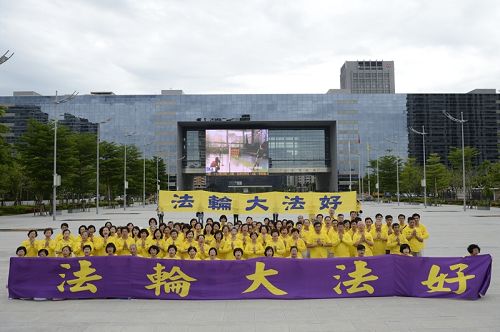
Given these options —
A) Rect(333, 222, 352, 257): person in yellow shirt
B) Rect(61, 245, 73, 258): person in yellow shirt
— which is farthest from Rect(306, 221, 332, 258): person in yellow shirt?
Rect(61, 245, 73, 258): person in yellow shirt

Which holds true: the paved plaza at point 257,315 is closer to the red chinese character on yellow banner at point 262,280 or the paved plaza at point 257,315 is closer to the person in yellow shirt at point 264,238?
the red chinese character on yellow banner at point 262,280

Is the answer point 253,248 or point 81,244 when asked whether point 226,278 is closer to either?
point 253,248

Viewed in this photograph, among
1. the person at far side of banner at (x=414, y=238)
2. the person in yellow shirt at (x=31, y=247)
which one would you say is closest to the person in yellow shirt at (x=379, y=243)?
the person at far side of banner at (x=414, y=238)

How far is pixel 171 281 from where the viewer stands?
30.2ft

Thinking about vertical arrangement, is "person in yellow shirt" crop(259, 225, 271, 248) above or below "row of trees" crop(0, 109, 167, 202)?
below

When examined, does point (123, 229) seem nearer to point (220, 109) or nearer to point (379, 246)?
point (379, 246)

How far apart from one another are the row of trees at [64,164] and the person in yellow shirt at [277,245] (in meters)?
29.6

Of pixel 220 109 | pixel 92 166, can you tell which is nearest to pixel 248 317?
pixel 92 166

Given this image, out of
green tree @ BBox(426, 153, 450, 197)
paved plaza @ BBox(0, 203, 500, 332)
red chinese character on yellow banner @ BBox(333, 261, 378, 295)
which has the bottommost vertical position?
paved plaza @ BBox(0, 203, 500, 332)

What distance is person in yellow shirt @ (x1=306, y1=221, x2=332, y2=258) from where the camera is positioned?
11086 millimetres

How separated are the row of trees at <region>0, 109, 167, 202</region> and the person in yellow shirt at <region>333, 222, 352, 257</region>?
30313 mm

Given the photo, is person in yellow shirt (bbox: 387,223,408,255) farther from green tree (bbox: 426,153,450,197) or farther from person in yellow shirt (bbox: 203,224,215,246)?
green tree (bbox: 426,153,450,197)

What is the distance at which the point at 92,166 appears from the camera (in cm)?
5306

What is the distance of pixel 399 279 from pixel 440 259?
2.85ft
